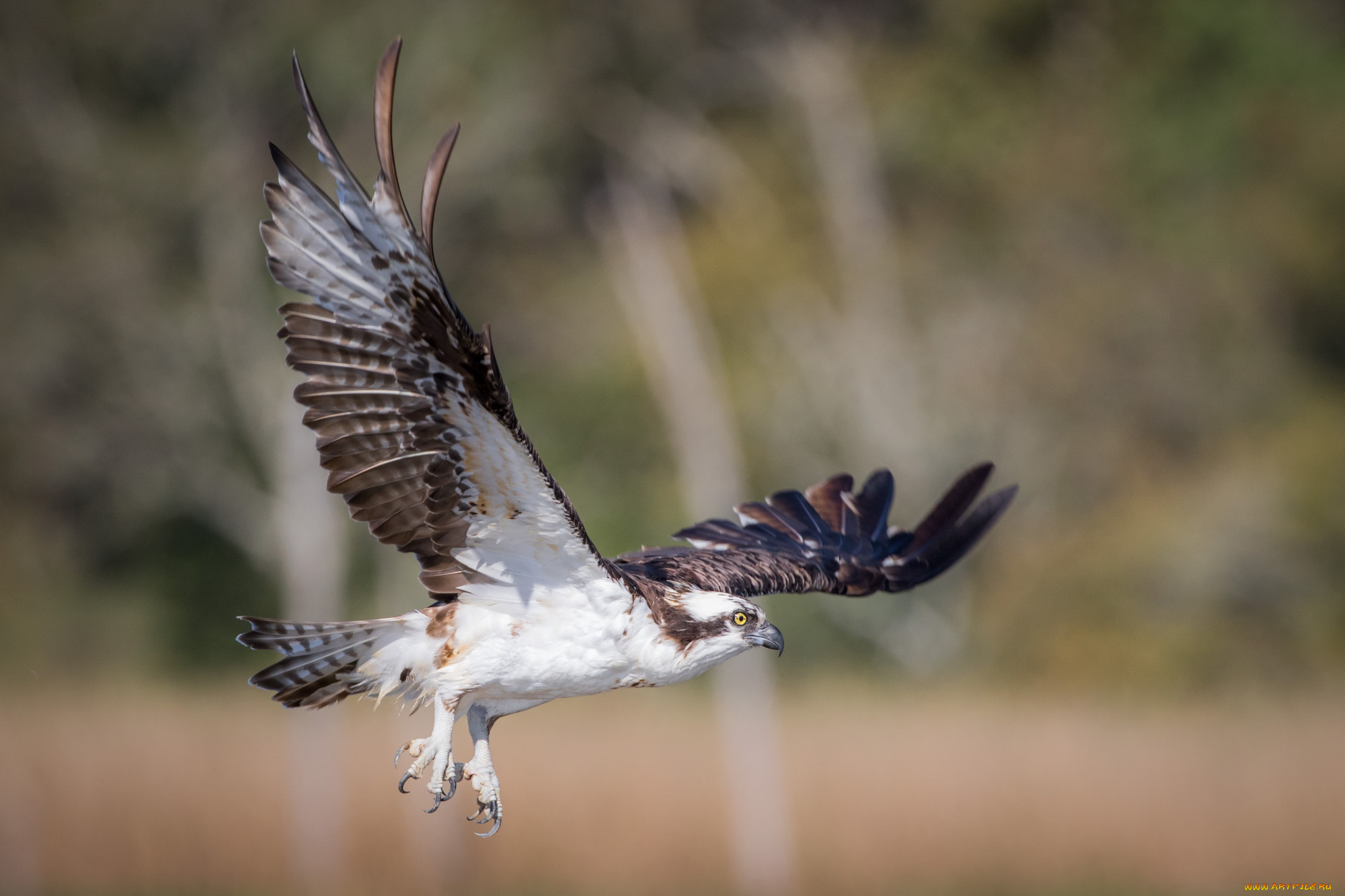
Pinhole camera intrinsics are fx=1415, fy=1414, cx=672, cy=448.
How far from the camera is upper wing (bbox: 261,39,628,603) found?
17.3 feet

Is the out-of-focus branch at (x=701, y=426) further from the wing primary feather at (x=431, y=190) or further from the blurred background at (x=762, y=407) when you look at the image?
the wing primary feather at (x=431, y=190)

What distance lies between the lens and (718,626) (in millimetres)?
6254

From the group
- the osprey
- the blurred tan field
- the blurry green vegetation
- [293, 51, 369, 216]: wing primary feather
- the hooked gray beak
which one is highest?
the blurry green vegetation

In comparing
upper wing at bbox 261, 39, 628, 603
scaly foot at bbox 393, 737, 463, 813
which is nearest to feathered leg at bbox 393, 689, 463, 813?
scaly foot at bbox 393, 737, 463, 813

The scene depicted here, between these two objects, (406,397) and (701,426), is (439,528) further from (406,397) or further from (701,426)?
(701,426)

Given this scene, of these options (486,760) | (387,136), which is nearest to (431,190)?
(387,136)

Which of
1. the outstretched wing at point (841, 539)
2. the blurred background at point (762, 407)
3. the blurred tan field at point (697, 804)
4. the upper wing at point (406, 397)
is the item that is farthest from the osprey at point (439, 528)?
the blurred background at point (762, 407)

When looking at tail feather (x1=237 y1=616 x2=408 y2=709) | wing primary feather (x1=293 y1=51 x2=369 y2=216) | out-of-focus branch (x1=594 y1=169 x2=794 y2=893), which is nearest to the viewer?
wing primary feather (x1=293 y1=51 x2=369 y2=216)

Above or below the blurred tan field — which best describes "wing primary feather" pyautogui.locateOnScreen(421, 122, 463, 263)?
above

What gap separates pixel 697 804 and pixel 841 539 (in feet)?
32.0

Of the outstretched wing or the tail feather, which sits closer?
the tail feather

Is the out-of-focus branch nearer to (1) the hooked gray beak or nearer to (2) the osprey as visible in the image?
(2) the osprey

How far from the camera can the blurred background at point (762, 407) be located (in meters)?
16.4

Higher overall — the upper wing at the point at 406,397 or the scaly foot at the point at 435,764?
the upper wing at the point at 406,397
